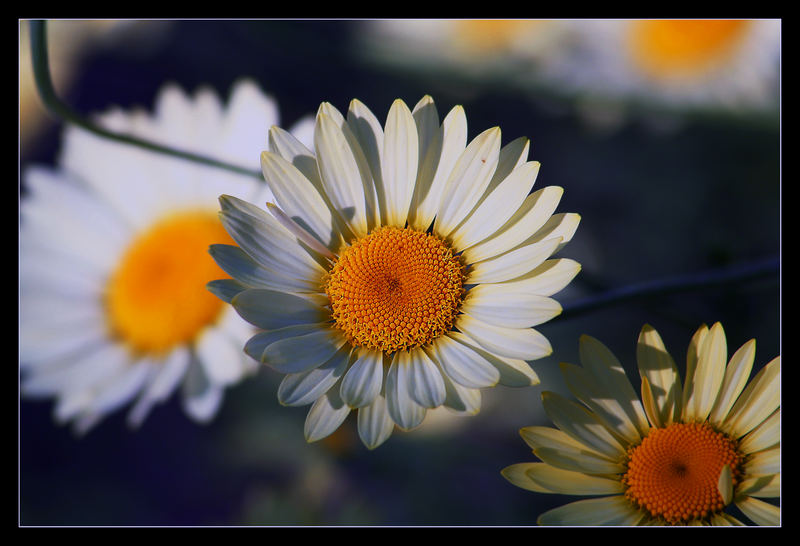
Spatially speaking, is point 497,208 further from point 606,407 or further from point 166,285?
point 166,285

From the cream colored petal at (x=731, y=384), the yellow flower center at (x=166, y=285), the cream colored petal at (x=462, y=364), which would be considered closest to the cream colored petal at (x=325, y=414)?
the cream colored petal at (x=462, y=364)

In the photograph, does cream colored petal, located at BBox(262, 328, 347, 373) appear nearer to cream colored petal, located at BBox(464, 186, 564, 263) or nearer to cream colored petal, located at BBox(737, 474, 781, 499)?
cream colored petal, located at BBox(464, 186, 564, 263)

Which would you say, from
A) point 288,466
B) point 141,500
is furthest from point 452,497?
point 141,500

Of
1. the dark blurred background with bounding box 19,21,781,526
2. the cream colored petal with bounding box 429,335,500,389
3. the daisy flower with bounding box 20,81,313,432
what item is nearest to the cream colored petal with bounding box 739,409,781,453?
the dark blurred background with bounding box 19,21,781,526

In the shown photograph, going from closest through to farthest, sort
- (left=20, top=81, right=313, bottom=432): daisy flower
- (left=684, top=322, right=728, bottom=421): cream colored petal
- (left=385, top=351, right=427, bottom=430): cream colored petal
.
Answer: (left=385, top=351, right=427, bottom=430): cream colored petal
(left=684, top=322, right=728, bottom=421): cream colored petal
(left=20, top=81, right=313, bottom=432): daisy flower

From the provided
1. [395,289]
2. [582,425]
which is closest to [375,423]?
[395,289]
